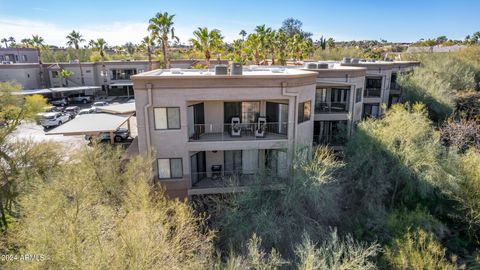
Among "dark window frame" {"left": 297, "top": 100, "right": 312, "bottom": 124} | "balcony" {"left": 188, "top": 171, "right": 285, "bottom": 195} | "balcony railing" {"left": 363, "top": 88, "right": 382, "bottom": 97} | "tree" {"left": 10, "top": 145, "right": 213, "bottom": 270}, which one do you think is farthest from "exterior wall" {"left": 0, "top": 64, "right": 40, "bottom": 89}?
"balcony railing" {"left": 363, "top": 88, "right": 382, "bottom": 97}

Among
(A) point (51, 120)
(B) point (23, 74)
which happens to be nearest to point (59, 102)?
(B) point (23, 74)

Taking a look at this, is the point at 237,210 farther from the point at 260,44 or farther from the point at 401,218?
the point at 260,44

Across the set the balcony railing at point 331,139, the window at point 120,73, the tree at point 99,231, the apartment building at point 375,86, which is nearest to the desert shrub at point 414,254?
the tree at point 99,231

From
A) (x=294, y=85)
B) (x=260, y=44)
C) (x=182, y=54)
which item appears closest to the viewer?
(x=294, y=85)

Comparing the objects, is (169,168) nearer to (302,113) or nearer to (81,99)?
(302,113)

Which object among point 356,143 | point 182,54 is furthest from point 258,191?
point 182,54

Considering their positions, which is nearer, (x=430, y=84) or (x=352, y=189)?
(x=352, y=189)

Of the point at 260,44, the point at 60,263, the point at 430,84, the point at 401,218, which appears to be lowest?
the point at 401,218
